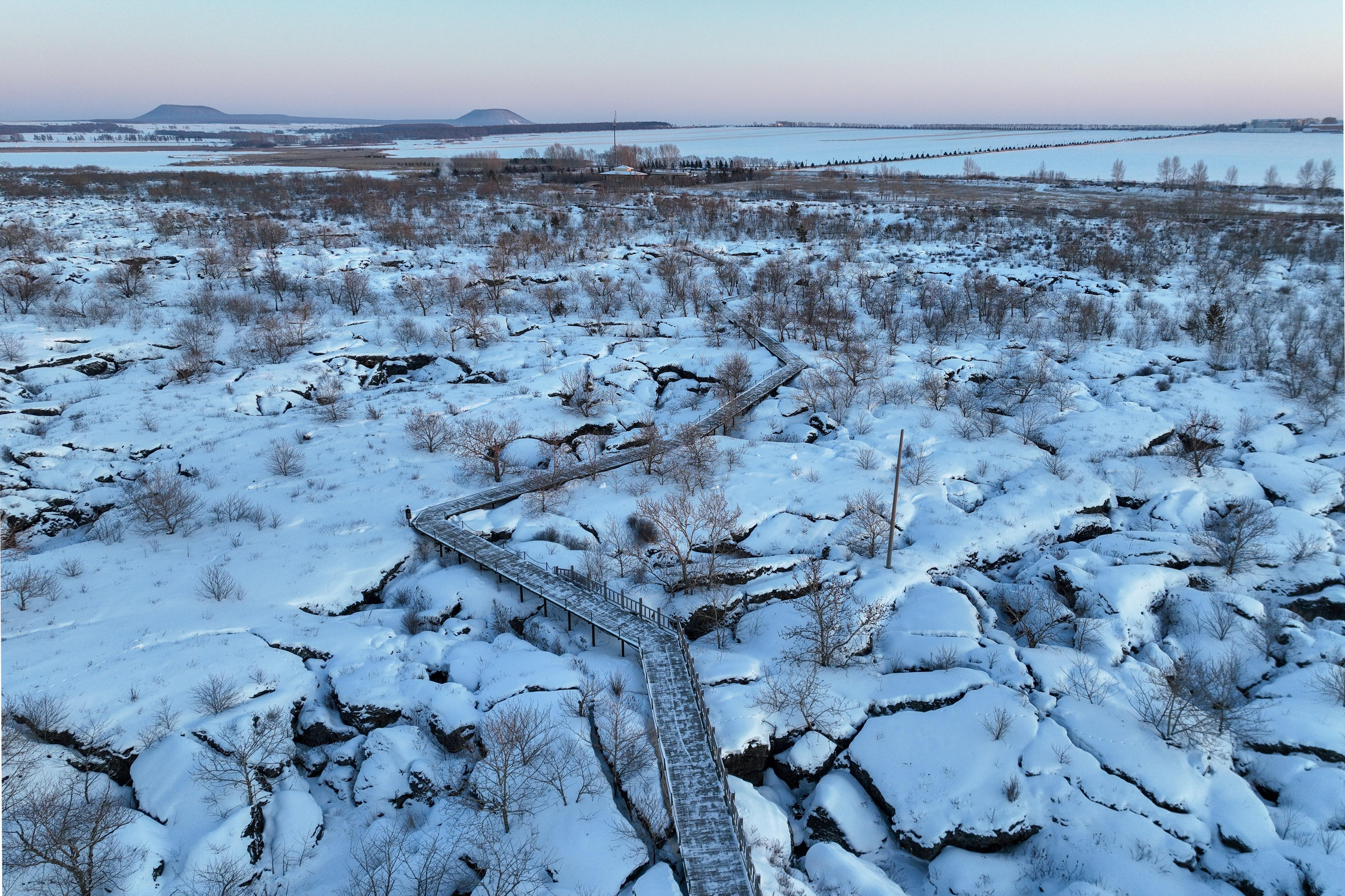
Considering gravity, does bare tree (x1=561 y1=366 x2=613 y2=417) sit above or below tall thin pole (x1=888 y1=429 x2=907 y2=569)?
above

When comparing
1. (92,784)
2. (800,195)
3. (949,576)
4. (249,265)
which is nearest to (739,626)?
(949,576)

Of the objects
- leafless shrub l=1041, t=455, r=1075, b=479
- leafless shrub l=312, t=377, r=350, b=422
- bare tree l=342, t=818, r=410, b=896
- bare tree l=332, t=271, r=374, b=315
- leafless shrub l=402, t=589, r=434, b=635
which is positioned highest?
bare tree l=332, t=271, r=374, b=315

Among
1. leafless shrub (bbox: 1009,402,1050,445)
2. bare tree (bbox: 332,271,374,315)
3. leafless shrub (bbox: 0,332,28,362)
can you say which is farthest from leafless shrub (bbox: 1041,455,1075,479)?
leafless shrub (bbox: 0,332,28,362)

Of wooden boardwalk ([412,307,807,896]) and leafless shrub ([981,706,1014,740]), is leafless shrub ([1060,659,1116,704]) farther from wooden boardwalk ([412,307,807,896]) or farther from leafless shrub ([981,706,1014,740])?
wooden boardwalk ([412,307,807,896])

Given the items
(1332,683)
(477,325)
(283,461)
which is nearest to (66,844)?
(283,461)

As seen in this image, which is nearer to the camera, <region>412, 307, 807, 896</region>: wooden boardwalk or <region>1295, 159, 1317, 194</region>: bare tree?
<region>412, 307, 807, 896</region>: wooden boardwalk

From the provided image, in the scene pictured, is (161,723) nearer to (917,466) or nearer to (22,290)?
(917,466)
